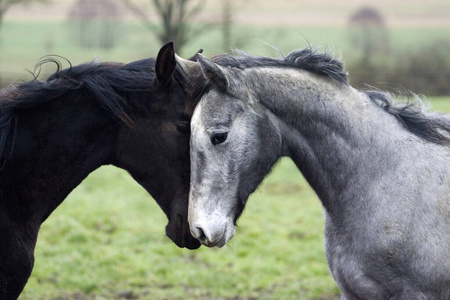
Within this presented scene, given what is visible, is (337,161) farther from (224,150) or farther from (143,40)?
(143,40)

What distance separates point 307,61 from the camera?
3375mm

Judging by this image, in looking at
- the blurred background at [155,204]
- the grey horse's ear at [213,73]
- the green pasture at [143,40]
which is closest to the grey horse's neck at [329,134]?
the grey horse's ear at [213,73]

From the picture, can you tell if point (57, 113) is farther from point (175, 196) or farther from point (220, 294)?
point (220, 294)

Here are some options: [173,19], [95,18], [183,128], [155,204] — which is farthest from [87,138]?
[95,18]

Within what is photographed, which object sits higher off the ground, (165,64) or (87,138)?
(165,64)

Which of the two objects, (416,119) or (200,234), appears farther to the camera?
(416,119)

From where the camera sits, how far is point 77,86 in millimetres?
3605

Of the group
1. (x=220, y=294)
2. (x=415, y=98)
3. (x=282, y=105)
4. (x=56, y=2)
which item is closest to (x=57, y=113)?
(x=282, y=105)

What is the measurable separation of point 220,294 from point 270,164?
138 inches

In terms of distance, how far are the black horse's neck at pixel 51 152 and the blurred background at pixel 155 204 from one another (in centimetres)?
274

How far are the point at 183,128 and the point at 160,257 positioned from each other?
13.7 ft

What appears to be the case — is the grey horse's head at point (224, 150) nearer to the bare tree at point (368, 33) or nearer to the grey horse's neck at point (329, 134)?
the grey horse's neck at point (329, 134)

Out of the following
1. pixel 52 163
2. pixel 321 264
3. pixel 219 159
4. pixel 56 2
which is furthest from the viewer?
pixel 56 2

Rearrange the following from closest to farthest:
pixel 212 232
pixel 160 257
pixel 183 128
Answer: pixel 212 232
pixel 183 128
pixel 160 257
